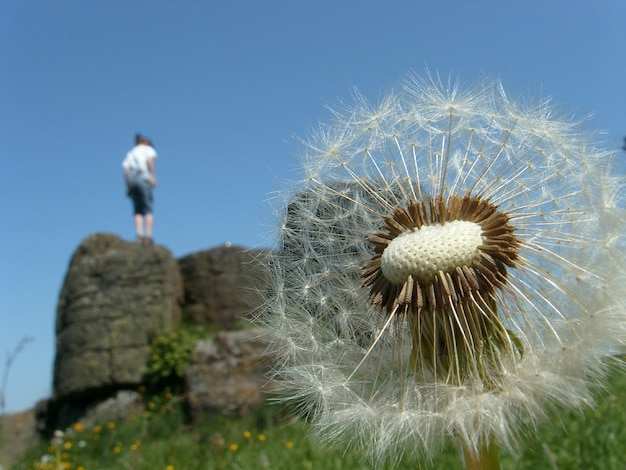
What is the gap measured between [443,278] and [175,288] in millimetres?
9658

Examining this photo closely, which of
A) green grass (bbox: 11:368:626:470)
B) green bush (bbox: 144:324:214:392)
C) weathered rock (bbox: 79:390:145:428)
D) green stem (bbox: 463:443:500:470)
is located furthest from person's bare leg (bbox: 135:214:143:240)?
green stem (bbox: 463:443:500:470)

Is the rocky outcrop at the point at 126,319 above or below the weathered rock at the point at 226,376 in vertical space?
above

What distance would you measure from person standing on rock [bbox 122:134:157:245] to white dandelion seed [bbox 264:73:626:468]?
9351 mm

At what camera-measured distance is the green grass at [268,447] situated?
3.19 metres

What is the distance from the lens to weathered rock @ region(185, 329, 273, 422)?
8.39 m

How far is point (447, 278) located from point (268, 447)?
3.65 metres

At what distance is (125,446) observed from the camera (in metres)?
7.30

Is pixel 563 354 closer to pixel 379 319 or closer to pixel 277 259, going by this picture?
pixel 379 319

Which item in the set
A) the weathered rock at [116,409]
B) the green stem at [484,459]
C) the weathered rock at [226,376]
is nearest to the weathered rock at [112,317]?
the weathered rock at [116,409]

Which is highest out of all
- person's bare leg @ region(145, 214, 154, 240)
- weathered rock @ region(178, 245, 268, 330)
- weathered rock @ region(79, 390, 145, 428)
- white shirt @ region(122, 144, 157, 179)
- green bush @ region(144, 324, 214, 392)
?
white shirt @ region(122, 144, 157, 179)

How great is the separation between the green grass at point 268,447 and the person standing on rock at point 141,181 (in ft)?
12.1

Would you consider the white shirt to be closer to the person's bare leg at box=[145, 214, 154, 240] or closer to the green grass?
the person's bare leg at box=[145, 214, 154, 240]

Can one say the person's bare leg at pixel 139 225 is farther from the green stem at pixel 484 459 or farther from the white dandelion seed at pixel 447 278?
the green stem at pixel 484 459

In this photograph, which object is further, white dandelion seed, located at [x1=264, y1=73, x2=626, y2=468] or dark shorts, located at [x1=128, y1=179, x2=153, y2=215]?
dark shorts, located at [x1=128, y1=179, x2=153, y2=215]
